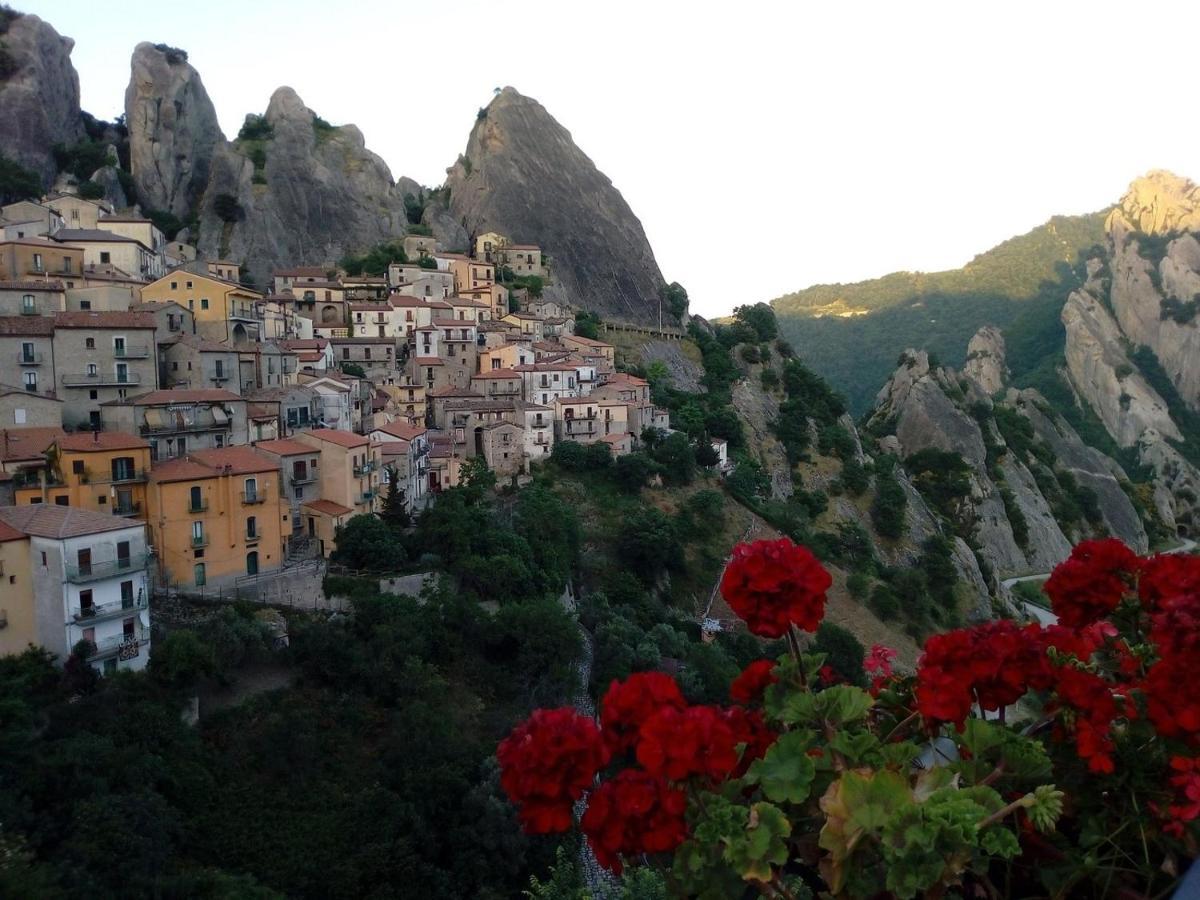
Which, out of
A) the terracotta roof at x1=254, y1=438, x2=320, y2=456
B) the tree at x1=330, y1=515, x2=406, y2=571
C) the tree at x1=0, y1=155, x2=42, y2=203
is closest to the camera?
the tree at x1=330, y1=515, x2=406, y2=571

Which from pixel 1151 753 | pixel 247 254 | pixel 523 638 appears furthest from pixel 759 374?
pixel 1151 753

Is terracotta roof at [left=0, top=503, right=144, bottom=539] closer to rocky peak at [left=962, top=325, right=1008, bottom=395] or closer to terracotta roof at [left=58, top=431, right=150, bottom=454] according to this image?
terracotta roof at [left=58, top=431, right=150, bottom=454]

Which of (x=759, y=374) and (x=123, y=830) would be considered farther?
(x=759, y=374)

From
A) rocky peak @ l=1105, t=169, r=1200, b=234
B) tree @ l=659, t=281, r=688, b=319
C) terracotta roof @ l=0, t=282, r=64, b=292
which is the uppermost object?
rocky peak @ l=1105, t=169, r=1200, b=234

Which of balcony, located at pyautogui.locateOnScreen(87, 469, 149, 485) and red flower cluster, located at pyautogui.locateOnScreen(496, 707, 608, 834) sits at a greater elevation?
balcony, located at pyautogui.locateOnScreen(87, 469, 149, 485)

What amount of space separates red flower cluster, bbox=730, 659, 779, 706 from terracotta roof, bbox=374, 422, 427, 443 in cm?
3221

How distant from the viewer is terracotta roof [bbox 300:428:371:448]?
3066 centimetres

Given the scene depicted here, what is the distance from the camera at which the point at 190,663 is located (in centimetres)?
2181

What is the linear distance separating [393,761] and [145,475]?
11360mm

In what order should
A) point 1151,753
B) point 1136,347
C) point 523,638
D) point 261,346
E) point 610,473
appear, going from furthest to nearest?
point 1136,347 → point 610,473 → point 261,346 → point 523,638 → point 1151,753

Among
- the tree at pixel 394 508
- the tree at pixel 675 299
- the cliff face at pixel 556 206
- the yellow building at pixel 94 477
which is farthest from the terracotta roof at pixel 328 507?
the tree at pixel 675 299

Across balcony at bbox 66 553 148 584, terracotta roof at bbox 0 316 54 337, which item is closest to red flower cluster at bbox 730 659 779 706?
balcony at bbox 66 553 148 584

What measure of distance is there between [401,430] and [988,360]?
74.7 meters

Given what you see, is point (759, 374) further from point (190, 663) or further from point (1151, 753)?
point (1151, 753)
